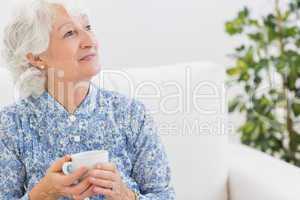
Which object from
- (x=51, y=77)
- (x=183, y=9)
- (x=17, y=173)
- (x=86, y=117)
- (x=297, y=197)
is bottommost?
(x=297, y=197)

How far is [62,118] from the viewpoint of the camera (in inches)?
65.8

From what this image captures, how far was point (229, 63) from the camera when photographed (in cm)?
281

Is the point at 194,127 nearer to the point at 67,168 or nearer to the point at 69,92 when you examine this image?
the point at 69,92

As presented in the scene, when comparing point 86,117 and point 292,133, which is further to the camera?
point 292,133

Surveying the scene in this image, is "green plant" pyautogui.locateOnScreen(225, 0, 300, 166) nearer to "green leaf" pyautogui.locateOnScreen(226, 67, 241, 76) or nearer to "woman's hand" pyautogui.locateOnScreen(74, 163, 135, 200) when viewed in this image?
"green leaf" pyautogui.locateOnScreen(226, 67, 241, 76)

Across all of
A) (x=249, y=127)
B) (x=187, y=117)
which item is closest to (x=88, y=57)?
(x=187, y=117)

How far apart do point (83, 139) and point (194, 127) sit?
45 centimetres

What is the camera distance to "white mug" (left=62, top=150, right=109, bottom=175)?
1.43 m

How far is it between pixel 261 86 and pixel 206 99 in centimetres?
97

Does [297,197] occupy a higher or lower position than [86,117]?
lower

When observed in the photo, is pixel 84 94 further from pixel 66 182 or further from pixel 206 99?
pixel 206 99

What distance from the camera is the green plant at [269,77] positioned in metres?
2.52

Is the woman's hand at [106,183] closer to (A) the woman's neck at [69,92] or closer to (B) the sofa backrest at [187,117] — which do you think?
(A) the woman's neck at [69,92]

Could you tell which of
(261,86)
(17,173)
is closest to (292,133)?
(261,86)
